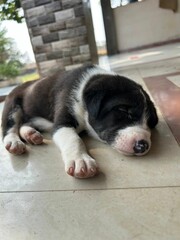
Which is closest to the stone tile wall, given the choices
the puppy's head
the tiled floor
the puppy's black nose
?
the puppy's head

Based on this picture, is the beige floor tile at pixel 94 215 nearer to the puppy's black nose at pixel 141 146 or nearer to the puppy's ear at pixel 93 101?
the puppy's black nose at pixel 141 146

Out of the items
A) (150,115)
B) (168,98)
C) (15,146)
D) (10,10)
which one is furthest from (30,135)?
(10,10)

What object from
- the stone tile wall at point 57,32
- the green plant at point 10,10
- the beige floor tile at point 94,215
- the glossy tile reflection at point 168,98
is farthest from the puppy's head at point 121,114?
the green plant at point 10,10

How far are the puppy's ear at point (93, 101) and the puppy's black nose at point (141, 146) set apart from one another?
31 cm

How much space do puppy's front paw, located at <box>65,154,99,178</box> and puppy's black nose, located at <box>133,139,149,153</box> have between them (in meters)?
0.21

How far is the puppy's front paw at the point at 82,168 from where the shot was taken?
1131mm

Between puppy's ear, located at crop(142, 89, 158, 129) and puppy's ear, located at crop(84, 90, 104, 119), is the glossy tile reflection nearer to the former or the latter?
puppy's ear, located at crop(142, 89, 158, 129)

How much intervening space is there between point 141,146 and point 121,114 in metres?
0.23

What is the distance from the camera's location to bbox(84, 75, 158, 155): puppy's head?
1.25 m

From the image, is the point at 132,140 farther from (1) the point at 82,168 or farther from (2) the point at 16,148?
(2) the point at 16,148

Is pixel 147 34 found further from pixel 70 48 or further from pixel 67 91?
pixel 67 91

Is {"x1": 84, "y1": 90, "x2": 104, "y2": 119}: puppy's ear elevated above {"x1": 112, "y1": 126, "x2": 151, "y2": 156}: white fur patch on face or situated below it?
above

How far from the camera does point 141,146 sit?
3.99ft

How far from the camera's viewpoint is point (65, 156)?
1.30m
